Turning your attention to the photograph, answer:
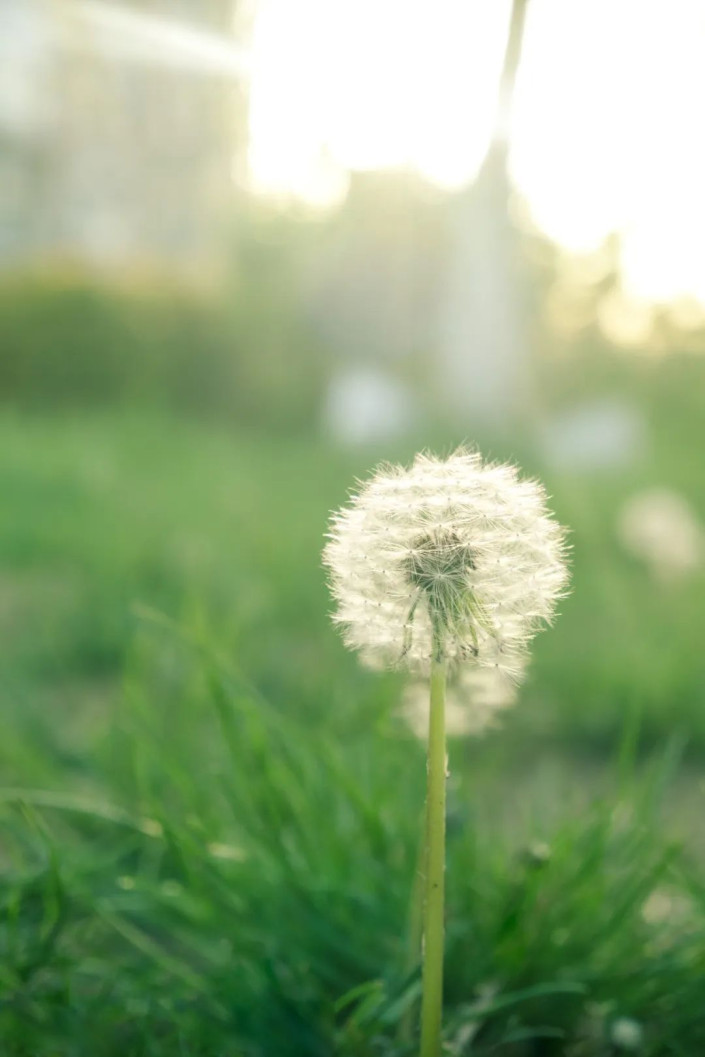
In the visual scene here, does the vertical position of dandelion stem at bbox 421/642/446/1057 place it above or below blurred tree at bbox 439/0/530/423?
below

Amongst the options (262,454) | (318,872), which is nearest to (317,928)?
(318,872)

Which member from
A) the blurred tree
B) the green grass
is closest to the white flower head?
the green grass

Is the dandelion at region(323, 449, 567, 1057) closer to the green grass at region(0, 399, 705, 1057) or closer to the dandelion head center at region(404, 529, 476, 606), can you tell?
the dandelion head center at region(404, 529, 476, 606)

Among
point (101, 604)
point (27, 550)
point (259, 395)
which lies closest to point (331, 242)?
point (259, 395)

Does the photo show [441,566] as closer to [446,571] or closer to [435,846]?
[446,571]

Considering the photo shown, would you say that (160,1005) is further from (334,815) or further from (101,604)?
(101,604)

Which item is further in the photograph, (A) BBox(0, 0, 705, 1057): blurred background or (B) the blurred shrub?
(B) the blurred shrub
